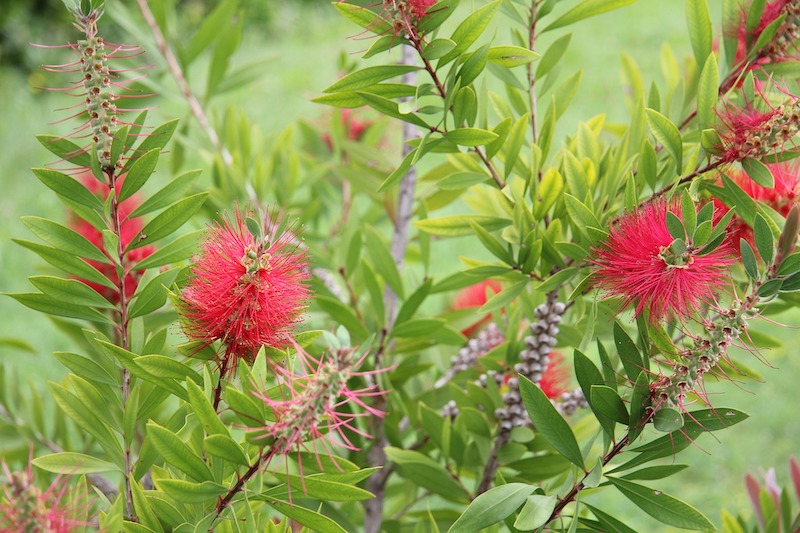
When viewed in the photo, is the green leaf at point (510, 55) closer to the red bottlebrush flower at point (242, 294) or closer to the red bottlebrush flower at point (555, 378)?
the red bottlebrush flower at point (242, 294)

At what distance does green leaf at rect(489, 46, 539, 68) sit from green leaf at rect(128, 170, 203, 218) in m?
0.19

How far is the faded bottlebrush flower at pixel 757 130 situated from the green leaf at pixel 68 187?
0.36m

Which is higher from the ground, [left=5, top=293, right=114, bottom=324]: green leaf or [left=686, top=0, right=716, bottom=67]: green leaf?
[left=686, top=0, right=716, bottom=67]: green leaf

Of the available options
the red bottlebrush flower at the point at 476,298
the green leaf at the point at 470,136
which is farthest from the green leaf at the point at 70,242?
the red bottlebrush flower at the point at 476,298

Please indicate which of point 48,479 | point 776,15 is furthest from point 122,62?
point 776,15

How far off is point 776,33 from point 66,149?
44 cm

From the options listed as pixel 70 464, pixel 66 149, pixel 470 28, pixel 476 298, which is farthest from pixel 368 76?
pixel 476 298

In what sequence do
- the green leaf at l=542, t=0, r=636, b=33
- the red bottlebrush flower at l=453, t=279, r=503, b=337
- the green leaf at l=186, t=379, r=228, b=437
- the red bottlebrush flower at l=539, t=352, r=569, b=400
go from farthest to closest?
the red bottlebrush flower at l=453, t=279, r=503, b=337
the red bottlebrush flower at l=539, t=352, r=569, b=400
the green leaf at l=542, t=0, r=636, b=33
the green leaf at l=186, t=379, r=228, b=437

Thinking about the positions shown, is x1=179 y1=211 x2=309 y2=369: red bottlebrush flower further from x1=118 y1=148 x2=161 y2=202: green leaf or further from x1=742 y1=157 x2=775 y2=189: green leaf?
x1=742 y1=157 x2=775 y2=189: green leaf

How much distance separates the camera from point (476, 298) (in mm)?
877

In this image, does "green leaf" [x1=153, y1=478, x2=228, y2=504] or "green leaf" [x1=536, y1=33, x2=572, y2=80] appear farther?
"green leaf" [x1=536, y1=33, x2=572, y2=80]

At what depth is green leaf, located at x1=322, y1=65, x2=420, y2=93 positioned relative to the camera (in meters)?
0.50

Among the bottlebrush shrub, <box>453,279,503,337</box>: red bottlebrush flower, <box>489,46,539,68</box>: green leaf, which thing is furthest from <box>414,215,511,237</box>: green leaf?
<box>453,279,503,337</box>: red bottlebrush flower

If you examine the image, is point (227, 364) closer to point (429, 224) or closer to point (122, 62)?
point (429, 224)
